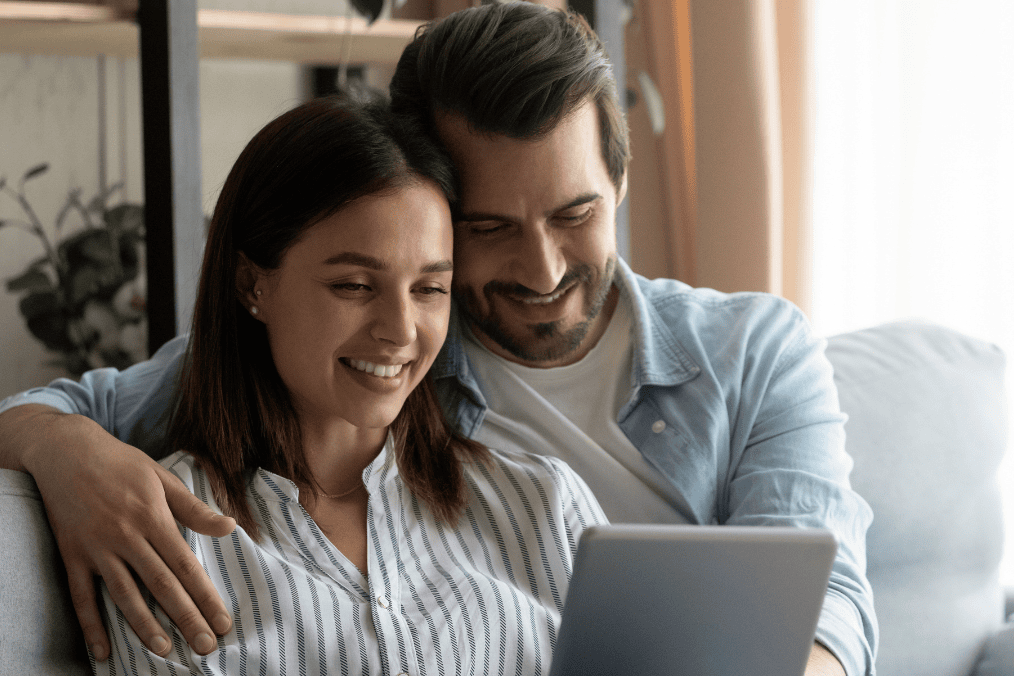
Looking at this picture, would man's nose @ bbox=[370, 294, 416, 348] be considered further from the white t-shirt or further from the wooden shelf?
the wooden shelf

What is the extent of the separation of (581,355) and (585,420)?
0.11m

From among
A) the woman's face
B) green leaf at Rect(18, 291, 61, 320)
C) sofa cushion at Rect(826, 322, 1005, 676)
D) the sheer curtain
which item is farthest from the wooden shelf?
sofa cushion at Rect(826, 322, 1005, 676)

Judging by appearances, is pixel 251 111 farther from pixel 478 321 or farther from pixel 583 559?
pixel 583 559

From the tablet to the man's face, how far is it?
59cm

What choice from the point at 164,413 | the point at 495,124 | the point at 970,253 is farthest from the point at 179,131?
the point at 970,253

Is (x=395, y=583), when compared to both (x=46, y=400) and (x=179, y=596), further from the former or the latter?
(x=46, y=400)

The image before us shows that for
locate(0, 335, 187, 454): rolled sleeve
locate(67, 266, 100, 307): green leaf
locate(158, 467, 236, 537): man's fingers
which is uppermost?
locate(67, 266, 100, 307): green leaf

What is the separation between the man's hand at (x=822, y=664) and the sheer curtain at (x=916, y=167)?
0.98m

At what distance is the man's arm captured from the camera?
0.96 metres

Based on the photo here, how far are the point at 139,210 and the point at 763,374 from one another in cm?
153

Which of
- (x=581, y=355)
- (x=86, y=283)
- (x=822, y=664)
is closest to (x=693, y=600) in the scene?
(x=822, y=664)

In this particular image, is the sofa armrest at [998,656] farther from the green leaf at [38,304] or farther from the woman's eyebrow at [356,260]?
the green leaf at [38,304]

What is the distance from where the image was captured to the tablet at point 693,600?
2.38 feet

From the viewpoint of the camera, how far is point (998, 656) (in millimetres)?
1428
